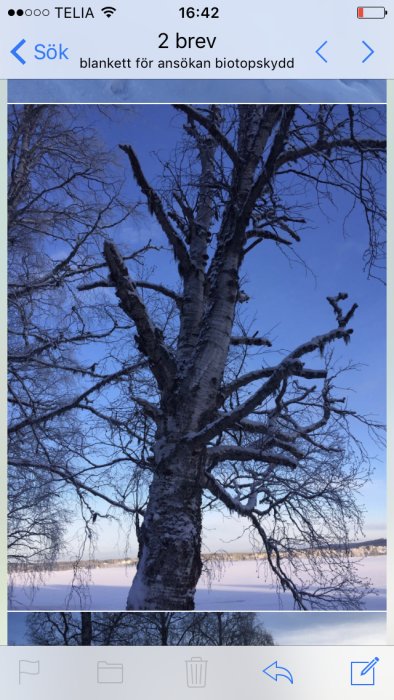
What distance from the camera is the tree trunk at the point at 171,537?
2.34 meters

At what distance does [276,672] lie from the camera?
6.25 feet

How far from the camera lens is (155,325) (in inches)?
106

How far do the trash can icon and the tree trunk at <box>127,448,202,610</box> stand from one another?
356 mm

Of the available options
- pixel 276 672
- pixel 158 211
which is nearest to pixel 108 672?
pixel 276 672

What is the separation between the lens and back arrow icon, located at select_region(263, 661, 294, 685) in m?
1.90

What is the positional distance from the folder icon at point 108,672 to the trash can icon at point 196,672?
0.19 meters

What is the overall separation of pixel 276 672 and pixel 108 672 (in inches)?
18.8

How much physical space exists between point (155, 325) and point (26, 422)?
65cm

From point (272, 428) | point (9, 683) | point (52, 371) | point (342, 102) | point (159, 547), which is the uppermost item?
point (342, 102)

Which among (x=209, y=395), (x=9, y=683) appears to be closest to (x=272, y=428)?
Answer: (x=209, y=395)
